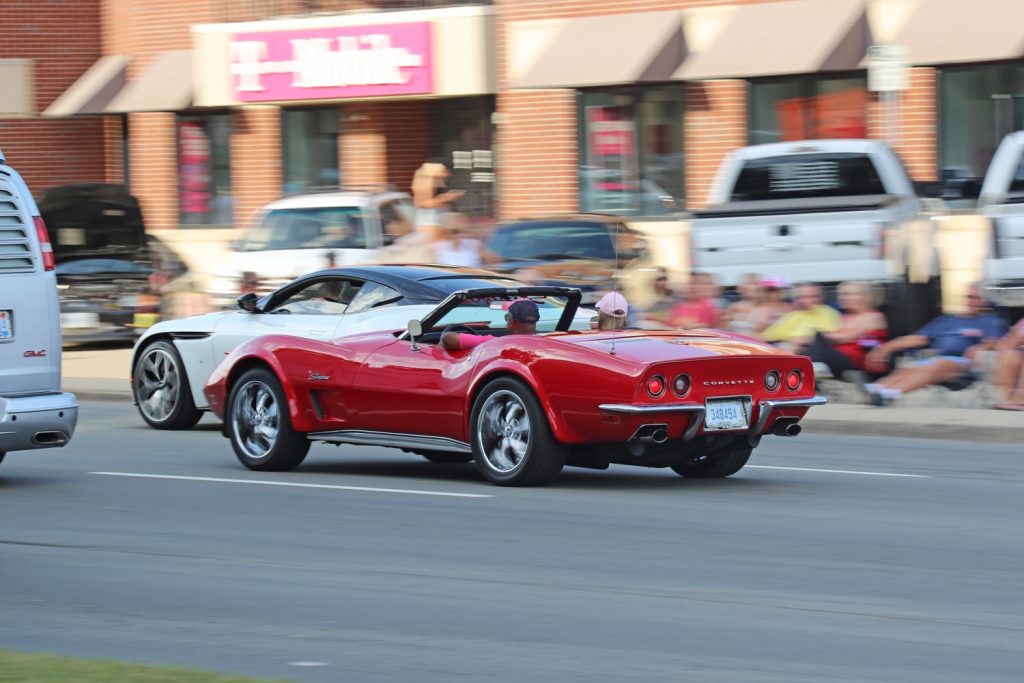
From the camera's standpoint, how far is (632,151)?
26.8 metres

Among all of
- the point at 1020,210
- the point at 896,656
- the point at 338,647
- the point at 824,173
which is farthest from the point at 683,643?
the point at 824,173

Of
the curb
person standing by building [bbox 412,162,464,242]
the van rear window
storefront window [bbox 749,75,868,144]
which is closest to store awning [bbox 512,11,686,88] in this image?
storefront window [bbox 749,75,868,144]

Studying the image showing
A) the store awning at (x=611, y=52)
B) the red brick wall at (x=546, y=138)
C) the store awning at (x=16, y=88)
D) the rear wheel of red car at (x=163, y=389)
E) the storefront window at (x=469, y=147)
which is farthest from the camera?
the store awning at (x=16, y=88)

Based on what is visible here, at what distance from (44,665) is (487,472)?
5.07 m

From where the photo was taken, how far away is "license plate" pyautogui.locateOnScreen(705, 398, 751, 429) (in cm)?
1042

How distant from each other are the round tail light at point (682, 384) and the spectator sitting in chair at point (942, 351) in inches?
244

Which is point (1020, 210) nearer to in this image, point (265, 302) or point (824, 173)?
point (824, 173)

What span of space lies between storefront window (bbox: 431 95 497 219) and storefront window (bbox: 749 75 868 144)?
5.15 m

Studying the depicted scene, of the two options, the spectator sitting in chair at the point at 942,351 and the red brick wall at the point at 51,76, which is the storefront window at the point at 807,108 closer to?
the spectator sitting in chair at the point at 942,351

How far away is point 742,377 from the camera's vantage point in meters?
10.6

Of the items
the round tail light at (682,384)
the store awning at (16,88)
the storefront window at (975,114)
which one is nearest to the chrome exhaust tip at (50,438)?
the round tail light at (682,384)

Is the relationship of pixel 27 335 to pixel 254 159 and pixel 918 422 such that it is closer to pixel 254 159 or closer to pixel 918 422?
pixel 918 422

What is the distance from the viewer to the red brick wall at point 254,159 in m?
31.4

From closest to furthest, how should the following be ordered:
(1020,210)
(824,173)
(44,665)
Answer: (44,665)
(1020,210)
(824,173)
